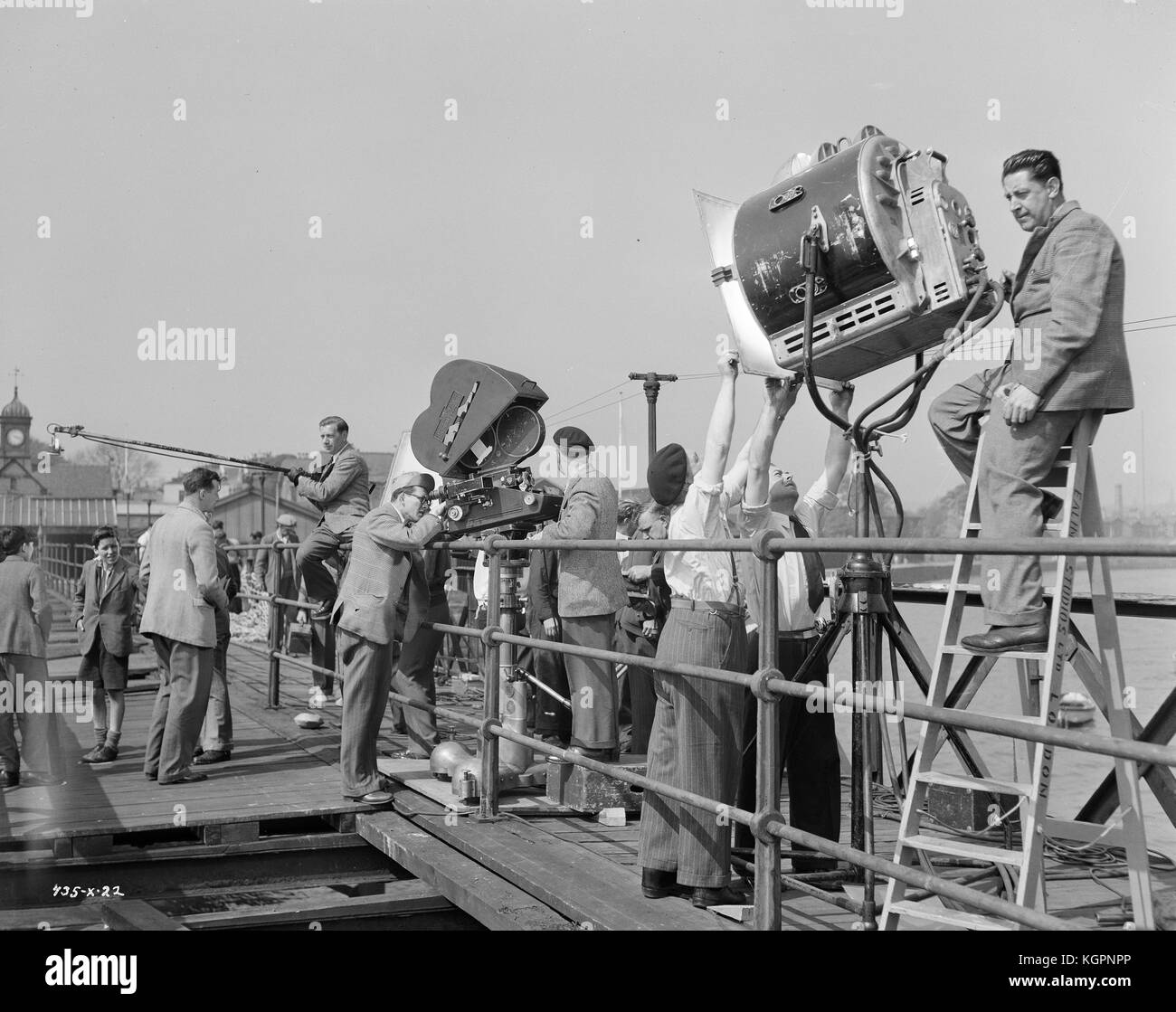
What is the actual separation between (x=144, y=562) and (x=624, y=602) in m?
3.09

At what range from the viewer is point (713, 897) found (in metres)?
3.66

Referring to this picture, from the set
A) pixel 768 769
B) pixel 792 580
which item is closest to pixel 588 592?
pixel 792 580

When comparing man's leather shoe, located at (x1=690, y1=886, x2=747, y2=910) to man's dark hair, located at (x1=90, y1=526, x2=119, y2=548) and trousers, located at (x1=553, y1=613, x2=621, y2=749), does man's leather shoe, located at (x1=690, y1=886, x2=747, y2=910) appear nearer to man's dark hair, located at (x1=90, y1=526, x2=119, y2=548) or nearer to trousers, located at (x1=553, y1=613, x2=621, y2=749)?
trousers, located at (x1=553, y1=613, x2=621, y2=749)

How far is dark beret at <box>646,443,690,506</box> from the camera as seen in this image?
13.9ft

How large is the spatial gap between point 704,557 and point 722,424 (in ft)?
1.58

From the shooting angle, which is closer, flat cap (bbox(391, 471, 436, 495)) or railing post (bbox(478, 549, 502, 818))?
railing post (bbox(478, 549, 502, 818))

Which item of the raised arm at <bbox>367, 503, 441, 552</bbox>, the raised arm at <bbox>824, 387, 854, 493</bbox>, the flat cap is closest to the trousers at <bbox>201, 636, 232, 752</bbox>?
the raised arm at <bbox>367, 503, 441, 552</bbox>

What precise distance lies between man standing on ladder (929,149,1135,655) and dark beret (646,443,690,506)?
49.3 inches

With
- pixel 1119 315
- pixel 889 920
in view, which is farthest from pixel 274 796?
pixel 1119 315

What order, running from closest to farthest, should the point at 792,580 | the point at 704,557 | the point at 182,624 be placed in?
1. the point at 704,557
2. the point at 792,580
3. the point at 182,624

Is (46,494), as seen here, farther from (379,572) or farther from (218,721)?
(379,572)

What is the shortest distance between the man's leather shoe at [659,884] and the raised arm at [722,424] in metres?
1.34

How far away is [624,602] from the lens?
6.00 m

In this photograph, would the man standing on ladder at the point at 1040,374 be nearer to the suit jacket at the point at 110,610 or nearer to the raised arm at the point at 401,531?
the raised arm at the point at 401,531
